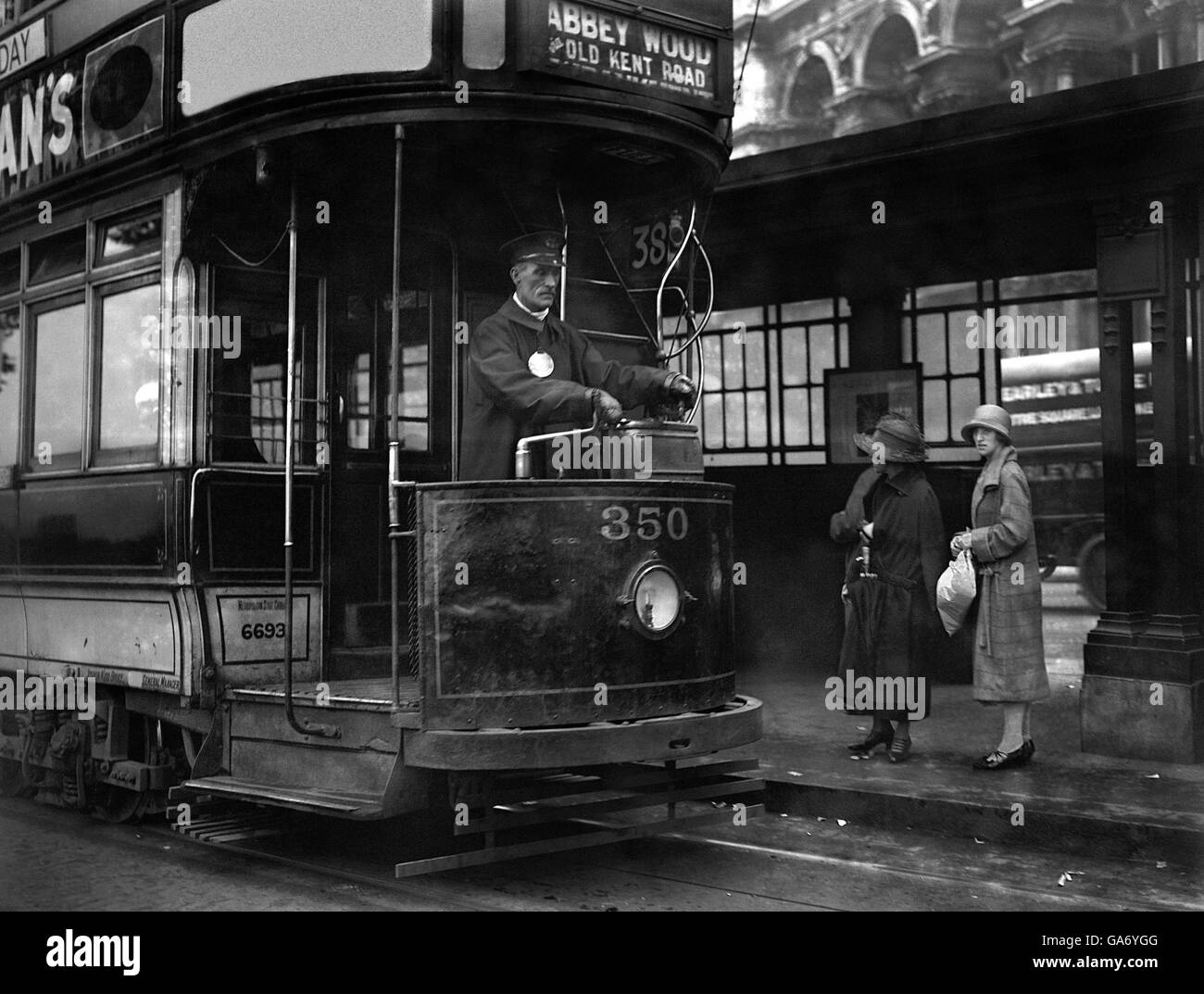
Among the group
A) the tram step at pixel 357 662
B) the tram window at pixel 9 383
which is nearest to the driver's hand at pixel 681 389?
the tram step at pixel 357 662

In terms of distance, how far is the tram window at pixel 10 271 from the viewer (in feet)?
24.6

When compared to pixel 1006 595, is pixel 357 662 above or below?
below

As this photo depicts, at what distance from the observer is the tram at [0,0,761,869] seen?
16.9 feet

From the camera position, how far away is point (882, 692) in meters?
7.42

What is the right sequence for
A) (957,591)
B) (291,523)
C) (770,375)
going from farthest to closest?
1. (770,375)
2. (957,591)
3. (291,523)

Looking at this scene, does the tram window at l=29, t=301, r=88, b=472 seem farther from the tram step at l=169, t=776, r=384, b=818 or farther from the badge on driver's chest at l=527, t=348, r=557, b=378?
the badge on driver's chest at l=527, t=348, r=557, b=378

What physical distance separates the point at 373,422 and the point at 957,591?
3.09 m

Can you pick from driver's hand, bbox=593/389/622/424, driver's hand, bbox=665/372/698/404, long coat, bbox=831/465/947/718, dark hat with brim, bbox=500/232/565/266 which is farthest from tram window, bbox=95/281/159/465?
long coat, bbox=831/465/947/718

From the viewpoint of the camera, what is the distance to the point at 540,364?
229 inches

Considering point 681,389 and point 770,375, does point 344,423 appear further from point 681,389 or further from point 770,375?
point 770,375

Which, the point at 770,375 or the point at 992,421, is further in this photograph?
the point at 770,375

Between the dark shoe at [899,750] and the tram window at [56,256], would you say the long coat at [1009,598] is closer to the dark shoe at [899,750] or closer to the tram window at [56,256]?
the dark shoe at [899,750]

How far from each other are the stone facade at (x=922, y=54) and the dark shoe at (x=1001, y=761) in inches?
372

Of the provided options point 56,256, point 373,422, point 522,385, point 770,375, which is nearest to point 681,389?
point 522,385
